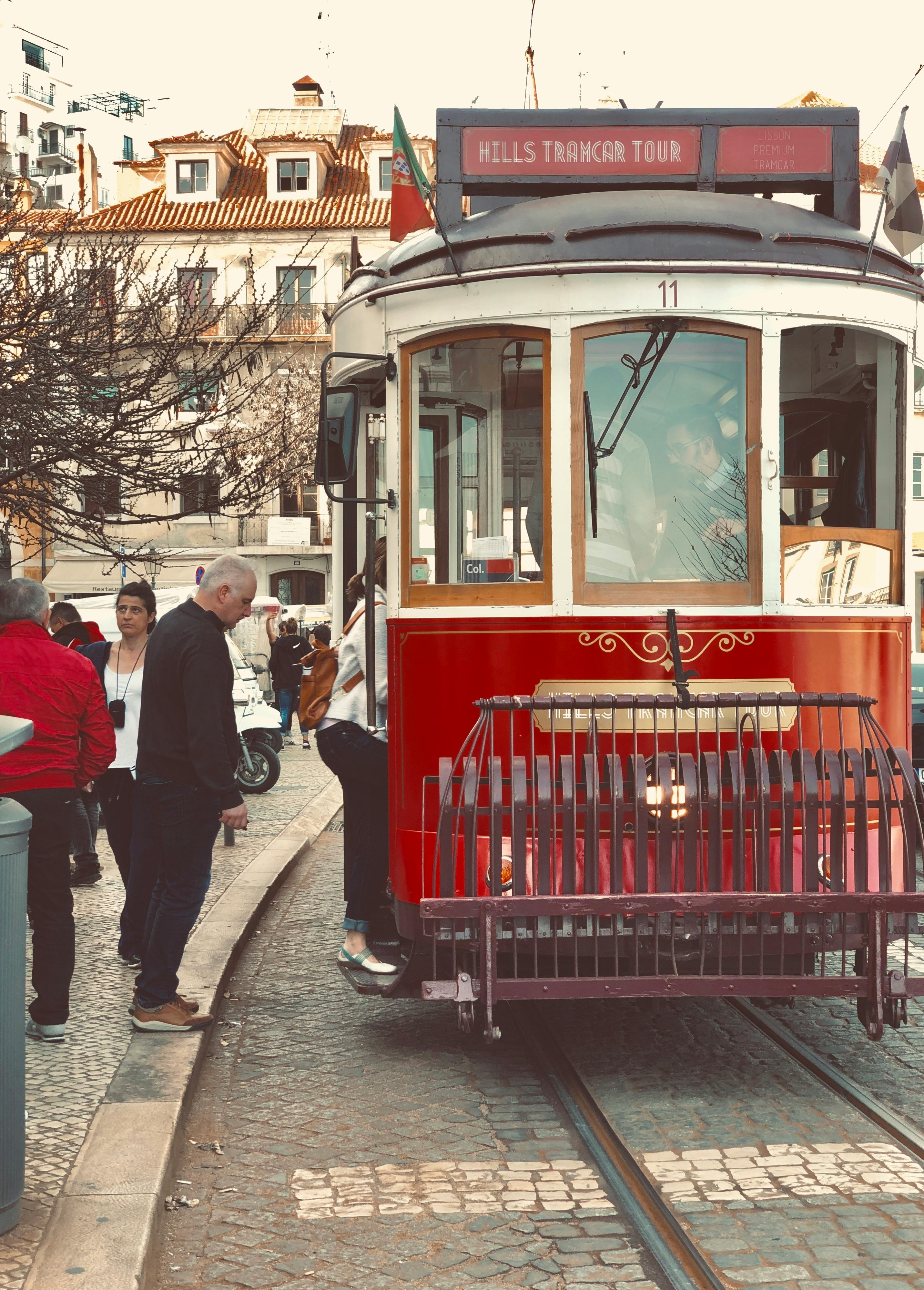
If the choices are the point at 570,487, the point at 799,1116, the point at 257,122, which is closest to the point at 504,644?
the point at 570,487

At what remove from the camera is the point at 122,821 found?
25.7 feet

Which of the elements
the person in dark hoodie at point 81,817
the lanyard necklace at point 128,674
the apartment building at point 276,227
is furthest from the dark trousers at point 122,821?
the apartment building at point 276,227

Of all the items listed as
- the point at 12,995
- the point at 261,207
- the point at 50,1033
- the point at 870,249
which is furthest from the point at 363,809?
the point at 261,207

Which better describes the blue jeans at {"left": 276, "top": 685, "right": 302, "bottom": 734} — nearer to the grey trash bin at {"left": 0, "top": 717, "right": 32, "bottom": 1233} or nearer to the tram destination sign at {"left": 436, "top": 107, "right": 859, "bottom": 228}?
the tram destination sign at {"left": 436, "top": 107, "right": 859, "bottom": 228}

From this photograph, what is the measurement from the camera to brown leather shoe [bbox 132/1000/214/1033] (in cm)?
624

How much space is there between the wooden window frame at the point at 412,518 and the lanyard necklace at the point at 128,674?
2299mm

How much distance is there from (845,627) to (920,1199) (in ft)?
7.30

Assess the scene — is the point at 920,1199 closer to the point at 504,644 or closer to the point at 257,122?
the point at 504,644

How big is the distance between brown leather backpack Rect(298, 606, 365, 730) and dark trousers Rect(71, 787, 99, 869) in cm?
301

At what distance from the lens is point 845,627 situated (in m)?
6.01

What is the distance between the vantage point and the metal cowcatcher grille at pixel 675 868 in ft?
17.1

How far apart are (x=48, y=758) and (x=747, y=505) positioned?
110 inches

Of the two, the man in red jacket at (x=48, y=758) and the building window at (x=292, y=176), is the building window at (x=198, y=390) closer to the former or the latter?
the man in red jacket at (x=48, y=758)

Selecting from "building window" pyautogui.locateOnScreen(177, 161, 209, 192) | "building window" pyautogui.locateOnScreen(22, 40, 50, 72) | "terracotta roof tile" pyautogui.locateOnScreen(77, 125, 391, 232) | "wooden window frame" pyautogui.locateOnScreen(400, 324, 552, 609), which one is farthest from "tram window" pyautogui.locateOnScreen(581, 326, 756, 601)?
"building window" pyautogui.locateOnScreen(22, 40, 50, 72)
